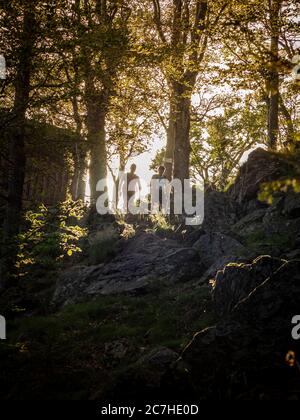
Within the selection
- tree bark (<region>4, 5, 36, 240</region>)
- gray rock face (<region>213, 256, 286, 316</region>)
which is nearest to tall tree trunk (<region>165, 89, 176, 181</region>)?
tree bark (<region>4, 5, 36, 240</region>)

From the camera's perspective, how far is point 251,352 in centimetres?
662

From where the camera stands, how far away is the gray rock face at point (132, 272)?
13641 millimetres

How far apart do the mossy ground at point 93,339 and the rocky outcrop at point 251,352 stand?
1571 millimetres

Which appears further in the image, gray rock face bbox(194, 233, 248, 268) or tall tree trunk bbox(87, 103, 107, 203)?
tall tree trunk bbox(87, 103, 107, 203)

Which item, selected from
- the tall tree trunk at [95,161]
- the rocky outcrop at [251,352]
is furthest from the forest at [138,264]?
the tall tree trunk at [95,161]

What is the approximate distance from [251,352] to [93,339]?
4769 millimetres

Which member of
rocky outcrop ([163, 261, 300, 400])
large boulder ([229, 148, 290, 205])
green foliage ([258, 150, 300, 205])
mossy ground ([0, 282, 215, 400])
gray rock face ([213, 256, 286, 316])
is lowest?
mossy ground ([0, 282, 215, 400])

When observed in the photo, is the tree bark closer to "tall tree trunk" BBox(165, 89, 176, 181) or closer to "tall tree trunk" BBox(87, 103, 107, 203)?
"tall tree trunk" BBox(87, 103, 107, 203)

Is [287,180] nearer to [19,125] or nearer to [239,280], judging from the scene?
[239,280]

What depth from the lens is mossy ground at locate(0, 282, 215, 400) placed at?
8.04 meters

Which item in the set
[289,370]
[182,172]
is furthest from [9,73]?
[182,172]

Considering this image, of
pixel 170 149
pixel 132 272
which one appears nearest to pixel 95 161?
pixel 170 149

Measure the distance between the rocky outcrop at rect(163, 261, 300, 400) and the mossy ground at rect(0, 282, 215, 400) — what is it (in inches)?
61.8
